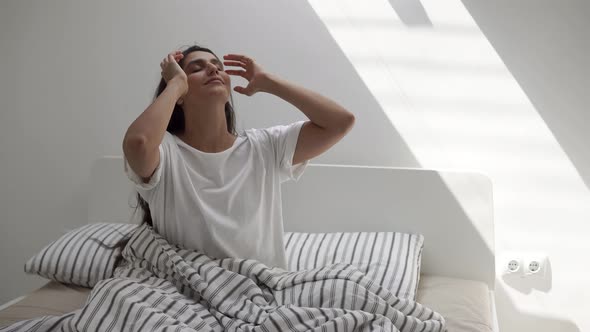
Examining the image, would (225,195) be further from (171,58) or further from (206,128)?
(171,58)

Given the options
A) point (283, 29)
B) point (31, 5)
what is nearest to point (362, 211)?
point (283, 29)

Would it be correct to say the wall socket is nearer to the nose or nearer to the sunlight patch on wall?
the sunlight patch on wall

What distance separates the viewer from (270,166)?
1.89 meters

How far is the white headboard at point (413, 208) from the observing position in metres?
2.32

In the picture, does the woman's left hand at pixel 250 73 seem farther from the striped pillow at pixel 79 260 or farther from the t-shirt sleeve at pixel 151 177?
the striped pillow at pixel 79 260

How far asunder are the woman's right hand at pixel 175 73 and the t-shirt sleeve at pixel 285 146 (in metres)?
0.28

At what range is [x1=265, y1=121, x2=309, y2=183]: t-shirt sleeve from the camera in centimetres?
188

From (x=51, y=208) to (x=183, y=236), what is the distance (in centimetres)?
132

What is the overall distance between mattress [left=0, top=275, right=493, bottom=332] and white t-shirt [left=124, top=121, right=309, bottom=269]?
0.39 m

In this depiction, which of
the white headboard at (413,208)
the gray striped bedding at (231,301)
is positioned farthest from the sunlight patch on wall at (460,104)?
the gray striped bedding at (231,301)

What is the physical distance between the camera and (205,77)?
72.8 inches

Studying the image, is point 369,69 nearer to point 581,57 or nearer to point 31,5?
point 581,57

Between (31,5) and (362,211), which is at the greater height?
(31,5)

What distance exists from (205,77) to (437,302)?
0.90 meters
